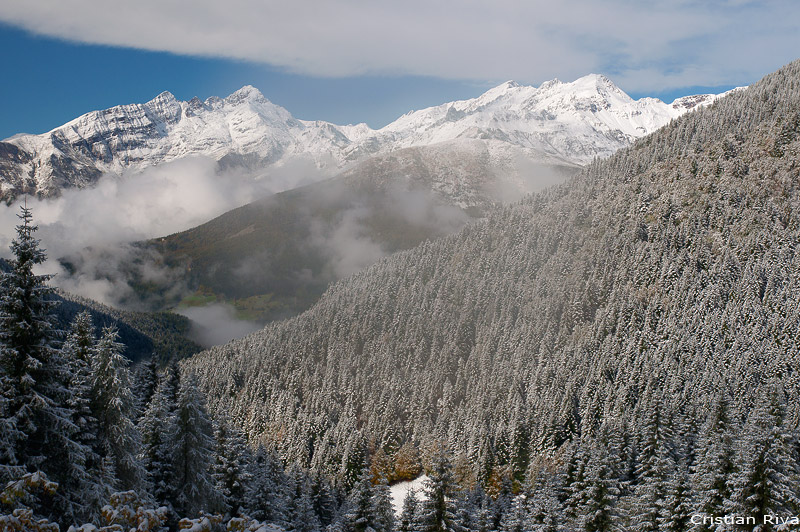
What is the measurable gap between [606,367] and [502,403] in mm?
30027

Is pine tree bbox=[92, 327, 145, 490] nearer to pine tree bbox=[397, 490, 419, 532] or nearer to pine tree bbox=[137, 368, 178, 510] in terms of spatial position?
pine tree bbox=[137, 368, 178, 510]

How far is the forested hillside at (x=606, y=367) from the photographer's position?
77.4 meters

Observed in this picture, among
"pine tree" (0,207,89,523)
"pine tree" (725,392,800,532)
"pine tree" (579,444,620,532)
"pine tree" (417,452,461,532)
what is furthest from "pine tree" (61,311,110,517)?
"pine tree" (579,444,620,532)

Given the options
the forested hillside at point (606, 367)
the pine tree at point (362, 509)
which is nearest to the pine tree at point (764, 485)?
the forested hillside at point (606, 367)

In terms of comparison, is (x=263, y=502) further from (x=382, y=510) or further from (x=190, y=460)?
(x=190, y=460)

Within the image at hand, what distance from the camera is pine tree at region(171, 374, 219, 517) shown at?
36.0m

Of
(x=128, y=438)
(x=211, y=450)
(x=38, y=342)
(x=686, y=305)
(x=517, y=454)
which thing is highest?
(x=38, y=342)

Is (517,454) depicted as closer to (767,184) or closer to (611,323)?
(611,323)

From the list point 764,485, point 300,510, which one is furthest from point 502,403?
point 764,485

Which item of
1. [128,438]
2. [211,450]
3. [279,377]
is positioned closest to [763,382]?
[211,450]

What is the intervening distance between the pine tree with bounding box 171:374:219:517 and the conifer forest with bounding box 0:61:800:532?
151 mm

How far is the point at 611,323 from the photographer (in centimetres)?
15038

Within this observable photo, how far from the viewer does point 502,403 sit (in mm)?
134625

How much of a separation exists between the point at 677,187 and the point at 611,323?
77932 millimetres
